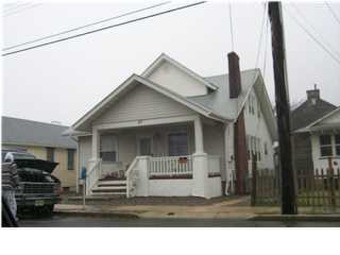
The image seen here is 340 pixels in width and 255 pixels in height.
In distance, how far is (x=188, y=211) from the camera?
12.1 meters

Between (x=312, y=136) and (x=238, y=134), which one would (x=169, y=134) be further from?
(x=312, y=136)

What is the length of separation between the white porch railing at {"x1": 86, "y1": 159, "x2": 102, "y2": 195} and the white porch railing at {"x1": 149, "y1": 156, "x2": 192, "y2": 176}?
1620 millimetres

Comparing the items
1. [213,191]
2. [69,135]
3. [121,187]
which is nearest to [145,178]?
[121,187]

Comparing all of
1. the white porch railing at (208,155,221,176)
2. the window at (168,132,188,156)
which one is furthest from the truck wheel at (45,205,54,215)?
the window at (168,132,188,156)

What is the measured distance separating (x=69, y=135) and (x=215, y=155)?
193 inches

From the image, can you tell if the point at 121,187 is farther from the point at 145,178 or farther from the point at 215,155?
the point at 215,155

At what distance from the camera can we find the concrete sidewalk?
10977mm

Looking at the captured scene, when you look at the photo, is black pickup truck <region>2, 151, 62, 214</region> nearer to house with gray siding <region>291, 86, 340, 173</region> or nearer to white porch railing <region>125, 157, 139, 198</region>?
Answer: white porch railing <region>125, 157, 139, 198</region>

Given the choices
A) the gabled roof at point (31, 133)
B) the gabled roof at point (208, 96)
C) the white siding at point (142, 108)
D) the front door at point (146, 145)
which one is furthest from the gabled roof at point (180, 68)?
the gabled roof at point (31, 133)

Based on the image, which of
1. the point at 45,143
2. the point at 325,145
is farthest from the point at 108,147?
the point at 325,145

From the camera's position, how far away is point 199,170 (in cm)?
1515

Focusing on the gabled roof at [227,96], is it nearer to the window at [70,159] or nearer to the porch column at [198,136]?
the porch column at [198,136]

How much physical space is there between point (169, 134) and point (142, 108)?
136 centimetres

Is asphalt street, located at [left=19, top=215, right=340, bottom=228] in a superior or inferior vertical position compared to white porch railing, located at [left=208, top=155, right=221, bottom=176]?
inferior
